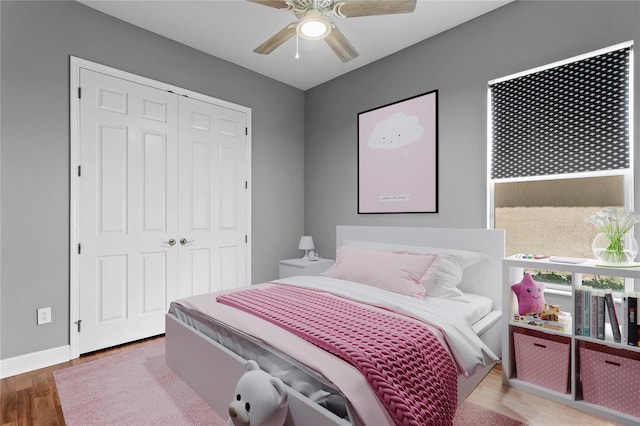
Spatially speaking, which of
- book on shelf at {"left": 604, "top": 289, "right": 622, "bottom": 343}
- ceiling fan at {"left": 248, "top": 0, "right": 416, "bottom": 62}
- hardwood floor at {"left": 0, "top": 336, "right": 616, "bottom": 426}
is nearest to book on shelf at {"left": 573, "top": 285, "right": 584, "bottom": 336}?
book on shelf at {"left": 604, "top": 289, "right": 622, "bottom": 343}

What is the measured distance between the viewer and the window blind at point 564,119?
2174mm

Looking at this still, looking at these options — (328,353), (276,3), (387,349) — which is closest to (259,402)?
(328,353)

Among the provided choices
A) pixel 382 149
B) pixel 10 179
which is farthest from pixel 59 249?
pixel 382 149

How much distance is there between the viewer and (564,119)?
94.0 inches

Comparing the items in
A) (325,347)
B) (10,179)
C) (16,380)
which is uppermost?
(10,179)

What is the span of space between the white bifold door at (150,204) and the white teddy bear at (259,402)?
85.1 inches

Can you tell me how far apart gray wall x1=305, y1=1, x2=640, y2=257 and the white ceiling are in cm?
17

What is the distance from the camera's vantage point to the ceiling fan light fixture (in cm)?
199

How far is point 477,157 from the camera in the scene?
112 inches

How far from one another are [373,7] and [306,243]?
2.77 metres

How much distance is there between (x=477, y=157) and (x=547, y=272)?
3.54 ft

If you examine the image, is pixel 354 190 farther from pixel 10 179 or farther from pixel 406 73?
pixel 10 179

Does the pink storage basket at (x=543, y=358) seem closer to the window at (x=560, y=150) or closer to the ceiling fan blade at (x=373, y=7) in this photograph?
the window at (x=560, y=150)

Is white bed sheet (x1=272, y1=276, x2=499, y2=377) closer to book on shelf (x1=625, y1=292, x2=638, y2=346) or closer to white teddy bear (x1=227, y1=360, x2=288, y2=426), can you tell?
book on shelf (x1=625, y1=292, x2=638, y2=346)
